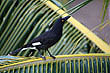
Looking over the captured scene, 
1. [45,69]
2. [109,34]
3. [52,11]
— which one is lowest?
[45,69]

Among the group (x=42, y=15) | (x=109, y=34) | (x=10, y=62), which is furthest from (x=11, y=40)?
(x=109, y=34)

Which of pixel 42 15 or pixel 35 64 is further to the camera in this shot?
pixel 42 15

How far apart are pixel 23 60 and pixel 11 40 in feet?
1.20

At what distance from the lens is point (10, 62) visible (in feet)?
1.66

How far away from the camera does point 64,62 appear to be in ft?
1.74

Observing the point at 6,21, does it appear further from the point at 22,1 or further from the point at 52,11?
the point at 52,11

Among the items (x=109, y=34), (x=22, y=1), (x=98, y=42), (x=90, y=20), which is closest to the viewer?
(x=98, y=42)

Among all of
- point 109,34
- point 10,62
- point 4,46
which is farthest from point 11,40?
point 109,34

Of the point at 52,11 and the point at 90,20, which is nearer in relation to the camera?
the point at 52,11

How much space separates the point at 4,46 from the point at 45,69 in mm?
426

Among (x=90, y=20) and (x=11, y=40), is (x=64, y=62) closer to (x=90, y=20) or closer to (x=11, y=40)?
(x=11, y=40)

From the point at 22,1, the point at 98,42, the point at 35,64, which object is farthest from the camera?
the point at 22,1

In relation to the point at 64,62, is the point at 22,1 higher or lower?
higher

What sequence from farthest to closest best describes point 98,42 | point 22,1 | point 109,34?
point 109,34
point 22,1
point 98,42
